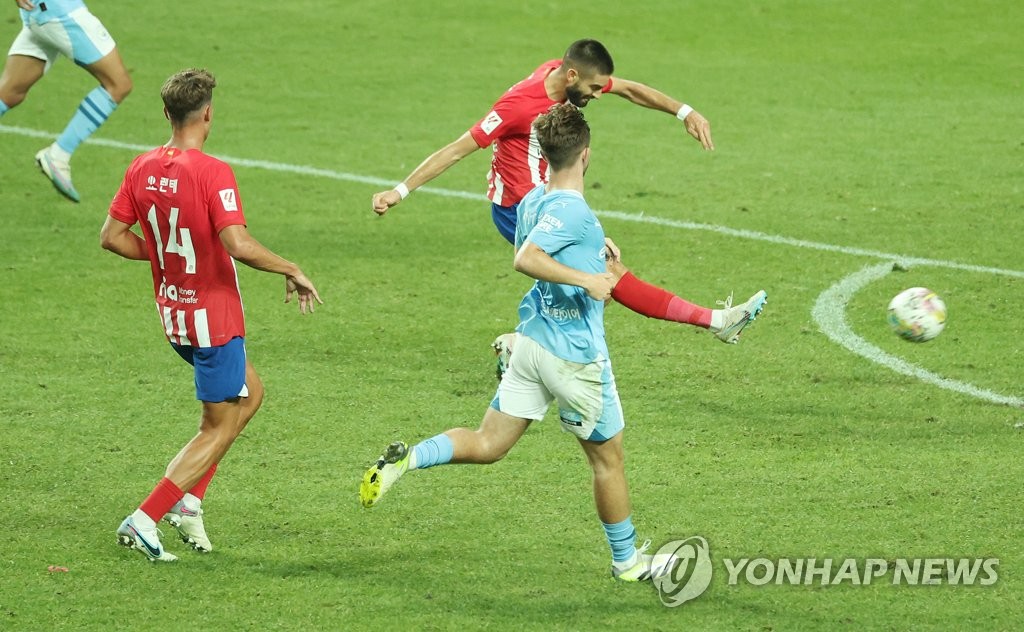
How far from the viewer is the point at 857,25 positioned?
756 inches

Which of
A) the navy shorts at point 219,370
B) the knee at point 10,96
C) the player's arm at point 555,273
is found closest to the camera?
the player's arm at point 555,273

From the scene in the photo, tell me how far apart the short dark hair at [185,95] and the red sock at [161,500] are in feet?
5.22

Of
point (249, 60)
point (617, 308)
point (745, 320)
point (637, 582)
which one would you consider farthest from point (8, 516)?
point (249, 60)

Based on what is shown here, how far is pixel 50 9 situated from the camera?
37.7 ft

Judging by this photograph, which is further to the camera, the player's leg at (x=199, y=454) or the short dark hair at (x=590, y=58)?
the short dark hair at (x=590, y=58)

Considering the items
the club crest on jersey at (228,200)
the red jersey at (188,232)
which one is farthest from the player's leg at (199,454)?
the club crest on jersey at (228,200)

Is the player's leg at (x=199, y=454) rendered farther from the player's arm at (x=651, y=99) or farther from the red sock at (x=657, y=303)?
the player's arm at (x=651, y=99)

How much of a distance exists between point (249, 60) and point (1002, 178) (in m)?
9.19

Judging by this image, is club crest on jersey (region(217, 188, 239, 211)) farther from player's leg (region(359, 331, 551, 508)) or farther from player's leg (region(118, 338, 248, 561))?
player's leg (region(359, 331, 551, 508))

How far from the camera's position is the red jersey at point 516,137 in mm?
8680

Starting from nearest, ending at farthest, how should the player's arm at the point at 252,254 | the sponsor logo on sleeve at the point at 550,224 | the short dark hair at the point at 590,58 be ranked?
the sponsor logo on sleeve at the point at 550,224
the player's arm at the point at 252,254
the short dark hair at the point at 590,58

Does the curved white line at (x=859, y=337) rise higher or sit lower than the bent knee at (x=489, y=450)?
higher

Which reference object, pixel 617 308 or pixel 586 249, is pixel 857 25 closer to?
pixel 617 308

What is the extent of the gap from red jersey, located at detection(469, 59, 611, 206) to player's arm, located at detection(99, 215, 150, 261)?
2.57m
